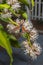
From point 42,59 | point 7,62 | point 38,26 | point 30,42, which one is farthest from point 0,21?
point 38,26

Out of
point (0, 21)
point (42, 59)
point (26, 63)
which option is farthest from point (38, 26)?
point (0, 21)

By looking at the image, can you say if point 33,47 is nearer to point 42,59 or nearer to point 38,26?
point 42,59

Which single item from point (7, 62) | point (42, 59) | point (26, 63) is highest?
point (7, 62)

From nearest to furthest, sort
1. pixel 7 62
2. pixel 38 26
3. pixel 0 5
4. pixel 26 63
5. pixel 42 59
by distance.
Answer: pixel 0 5 → pixel 7 62 → pixel 26 63 → pixel 42 59 → pixel 38 26

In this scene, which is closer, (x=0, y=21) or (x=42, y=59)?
(x=0, y=21)

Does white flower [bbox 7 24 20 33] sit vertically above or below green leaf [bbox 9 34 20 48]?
above

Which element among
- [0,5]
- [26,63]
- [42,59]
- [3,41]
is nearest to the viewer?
[3,41]

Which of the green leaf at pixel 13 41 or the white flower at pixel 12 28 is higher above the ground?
the white flower at pixel 12 28

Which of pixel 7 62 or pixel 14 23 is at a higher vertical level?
pixel 14 23

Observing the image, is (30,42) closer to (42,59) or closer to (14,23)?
(14,23)
